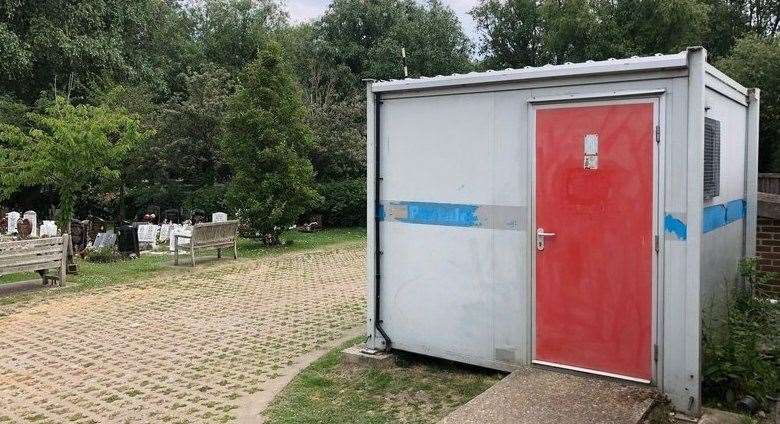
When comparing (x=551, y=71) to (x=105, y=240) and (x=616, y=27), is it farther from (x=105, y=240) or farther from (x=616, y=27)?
(x=616, y=27)

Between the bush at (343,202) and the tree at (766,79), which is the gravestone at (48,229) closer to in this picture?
the bush at (343,202)

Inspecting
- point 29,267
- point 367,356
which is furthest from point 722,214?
point 29,267

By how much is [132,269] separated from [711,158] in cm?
1124

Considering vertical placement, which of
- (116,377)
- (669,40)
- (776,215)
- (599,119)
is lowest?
(116,377)

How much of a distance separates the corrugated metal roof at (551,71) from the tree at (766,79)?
684 inches

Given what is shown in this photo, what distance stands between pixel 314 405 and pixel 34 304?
657cm

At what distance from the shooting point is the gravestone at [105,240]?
15540mm

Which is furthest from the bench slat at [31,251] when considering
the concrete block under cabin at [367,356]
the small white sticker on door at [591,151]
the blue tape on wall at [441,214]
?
the small white sticker on door at [591,151]

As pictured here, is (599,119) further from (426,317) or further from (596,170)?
(426,317)

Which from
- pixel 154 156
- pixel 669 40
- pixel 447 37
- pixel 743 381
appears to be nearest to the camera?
pixel 743 381

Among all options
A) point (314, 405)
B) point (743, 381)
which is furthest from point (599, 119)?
point (314, 405)

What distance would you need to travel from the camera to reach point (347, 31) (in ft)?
104

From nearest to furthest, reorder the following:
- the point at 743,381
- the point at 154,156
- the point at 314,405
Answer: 1. the point at 743,381
2. the point at 314,405
3. the point at 154,156

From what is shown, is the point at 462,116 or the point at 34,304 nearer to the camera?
the point at 462,116
